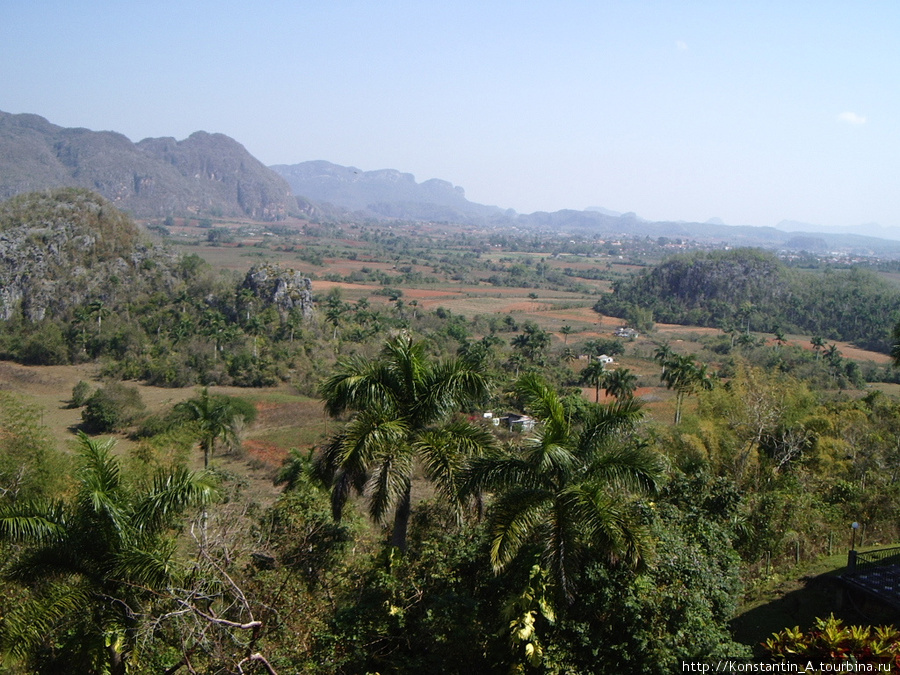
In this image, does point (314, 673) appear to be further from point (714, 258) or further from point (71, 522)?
point (714, 258)

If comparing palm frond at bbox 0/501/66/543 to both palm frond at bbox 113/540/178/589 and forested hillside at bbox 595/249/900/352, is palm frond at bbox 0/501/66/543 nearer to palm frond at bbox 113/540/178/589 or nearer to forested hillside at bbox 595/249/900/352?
palm frond at bbox 113/540/178/589

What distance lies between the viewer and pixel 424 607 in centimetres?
704

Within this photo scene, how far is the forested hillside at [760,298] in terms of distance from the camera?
240 feet

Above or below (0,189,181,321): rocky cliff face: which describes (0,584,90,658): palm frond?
above

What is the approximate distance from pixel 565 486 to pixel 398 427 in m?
2.10

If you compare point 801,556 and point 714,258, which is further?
point 714,258

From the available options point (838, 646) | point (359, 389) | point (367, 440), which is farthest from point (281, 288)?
point (838, 646)

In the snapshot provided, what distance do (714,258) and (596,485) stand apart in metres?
94.8

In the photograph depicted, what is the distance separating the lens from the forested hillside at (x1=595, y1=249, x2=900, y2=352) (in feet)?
240

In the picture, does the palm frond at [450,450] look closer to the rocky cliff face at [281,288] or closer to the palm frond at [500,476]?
the palm frond at [500,476]

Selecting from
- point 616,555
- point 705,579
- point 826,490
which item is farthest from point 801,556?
point 616,555

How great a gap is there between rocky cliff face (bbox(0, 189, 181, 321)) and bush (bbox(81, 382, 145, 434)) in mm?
24275

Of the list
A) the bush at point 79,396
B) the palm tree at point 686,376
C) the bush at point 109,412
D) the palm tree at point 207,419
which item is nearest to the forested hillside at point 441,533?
the palm tree at point 207,419

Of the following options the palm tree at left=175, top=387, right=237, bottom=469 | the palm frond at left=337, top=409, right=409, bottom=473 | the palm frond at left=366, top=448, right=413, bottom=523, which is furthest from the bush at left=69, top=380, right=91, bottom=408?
the palm frond at left=366, top=448, right=413, bottom=523
